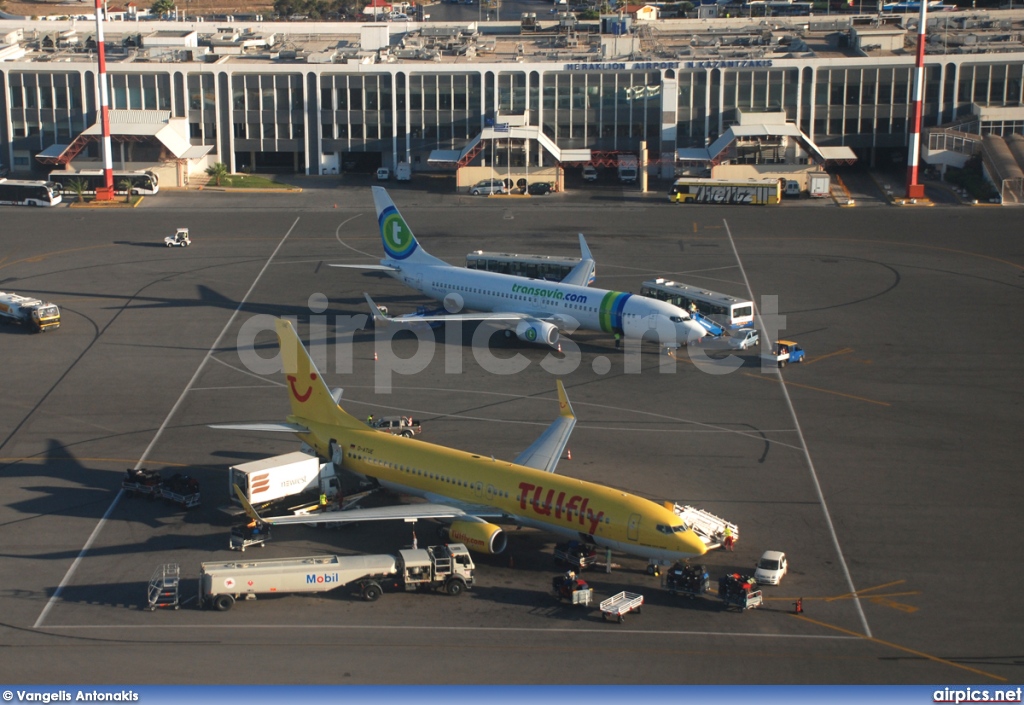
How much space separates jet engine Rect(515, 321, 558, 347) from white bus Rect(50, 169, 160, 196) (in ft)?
254

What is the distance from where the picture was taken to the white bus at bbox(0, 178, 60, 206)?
148375 mm

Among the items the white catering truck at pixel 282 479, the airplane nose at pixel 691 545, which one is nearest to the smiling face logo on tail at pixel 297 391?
the white catering truck at pixel 282 479

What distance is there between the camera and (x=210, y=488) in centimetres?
6988

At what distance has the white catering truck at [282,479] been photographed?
6475 cm

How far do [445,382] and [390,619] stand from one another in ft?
114

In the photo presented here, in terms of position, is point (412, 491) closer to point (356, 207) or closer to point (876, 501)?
point (876, 501)

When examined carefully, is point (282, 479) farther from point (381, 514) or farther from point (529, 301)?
point (529, 301)

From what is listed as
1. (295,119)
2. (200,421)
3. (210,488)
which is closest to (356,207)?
(295,119)

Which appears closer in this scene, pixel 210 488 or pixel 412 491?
pixel 412 491

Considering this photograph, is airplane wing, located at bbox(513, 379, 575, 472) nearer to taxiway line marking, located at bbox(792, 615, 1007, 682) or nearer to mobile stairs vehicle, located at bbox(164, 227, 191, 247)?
Answer: taxiway line marking, located at bbox(792, 615, 1007, 682)

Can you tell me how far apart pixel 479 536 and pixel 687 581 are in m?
10.4

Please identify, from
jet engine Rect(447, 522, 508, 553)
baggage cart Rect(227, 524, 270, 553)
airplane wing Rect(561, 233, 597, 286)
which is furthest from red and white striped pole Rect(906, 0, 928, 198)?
baggage cart Rect(227, 524, 270, 553)

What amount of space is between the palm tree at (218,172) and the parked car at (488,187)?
1323 inches

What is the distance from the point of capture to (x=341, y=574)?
186ft
